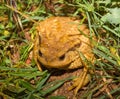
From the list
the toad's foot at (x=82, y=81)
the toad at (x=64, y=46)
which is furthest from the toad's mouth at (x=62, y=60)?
the toad's foot at (x=82, y=81)

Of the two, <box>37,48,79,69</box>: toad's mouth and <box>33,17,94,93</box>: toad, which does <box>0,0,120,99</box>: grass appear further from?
A: <box>37,48,79,69</box>: toad's mouth

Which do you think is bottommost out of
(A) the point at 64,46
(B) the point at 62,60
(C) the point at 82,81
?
(C) the point at 82,81

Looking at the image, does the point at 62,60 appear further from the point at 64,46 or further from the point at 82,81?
the point at 82,81

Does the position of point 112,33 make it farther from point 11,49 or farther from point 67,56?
point 11,49

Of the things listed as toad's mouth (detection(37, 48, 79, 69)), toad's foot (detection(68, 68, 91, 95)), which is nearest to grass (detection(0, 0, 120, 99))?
toad's foot (detection(68, 68, 91, 95))

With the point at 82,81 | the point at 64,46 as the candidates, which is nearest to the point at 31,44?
the point at 64,46

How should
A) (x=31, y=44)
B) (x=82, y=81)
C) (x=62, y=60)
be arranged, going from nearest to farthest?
1. (x=62, y=60)
2. (x=82, y=81)
3. (x=31, y=44)
